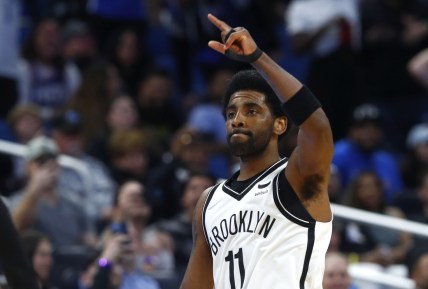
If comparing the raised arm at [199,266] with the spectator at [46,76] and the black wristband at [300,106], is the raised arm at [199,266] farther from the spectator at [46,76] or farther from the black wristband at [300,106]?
the spectator at [46,76]

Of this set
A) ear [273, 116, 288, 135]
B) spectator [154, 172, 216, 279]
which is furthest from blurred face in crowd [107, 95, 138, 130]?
ear [273, 116, 288, 135]

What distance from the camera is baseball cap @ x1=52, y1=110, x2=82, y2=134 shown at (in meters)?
10.5

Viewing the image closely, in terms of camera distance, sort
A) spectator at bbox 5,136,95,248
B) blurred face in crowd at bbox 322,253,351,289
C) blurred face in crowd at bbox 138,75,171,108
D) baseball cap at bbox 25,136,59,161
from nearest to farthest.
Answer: blurred face in crowd at bbox 322,253,351,289
spectator at bbox 5,136,95,248
baseball cap at bbox 25,136,59,161
blurred face in crowd at bbox 138,75,171,108

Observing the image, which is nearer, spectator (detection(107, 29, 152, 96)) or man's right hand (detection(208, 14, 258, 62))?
man's right hand (detection(208, 14, 258, 62))

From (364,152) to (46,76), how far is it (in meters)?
3.13

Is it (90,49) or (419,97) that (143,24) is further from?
(419,97)

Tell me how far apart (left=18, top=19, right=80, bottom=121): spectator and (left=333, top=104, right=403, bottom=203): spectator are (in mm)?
2692

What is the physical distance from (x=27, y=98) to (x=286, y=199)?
7004 mm

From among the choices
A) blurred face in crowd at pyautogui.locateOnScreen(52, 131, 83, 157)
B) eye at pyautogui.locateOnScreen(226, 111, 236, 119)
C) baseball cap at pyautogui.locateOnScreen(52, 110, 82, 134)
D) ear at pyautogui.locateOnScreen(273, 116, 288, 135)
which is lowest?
eye at pyautogui.locateOnScreen(226, 111, 236, 119)

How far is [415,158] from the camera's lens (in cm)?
1188

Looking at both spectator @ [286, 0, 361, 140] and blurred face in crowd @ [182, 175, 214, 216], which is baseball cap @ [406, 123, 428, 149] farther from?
blurred face in crowd @ [182, 175, 214, 216]

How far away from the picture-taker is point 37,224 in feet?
30.9

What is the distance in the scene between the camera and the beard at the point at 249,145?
18.0ft

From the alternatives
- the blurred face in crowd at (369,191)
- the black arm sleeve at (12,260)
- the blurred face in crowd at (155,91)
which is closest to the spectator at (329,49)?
the blurred face in crowd at (155,91)
